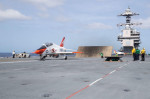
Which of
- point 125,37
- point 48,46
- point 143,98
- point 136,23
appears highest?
point 136,23

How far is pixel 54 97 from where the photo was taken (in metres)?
5.83

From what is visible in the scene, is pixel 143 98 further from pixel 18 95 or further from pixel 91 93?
pixel 18 95

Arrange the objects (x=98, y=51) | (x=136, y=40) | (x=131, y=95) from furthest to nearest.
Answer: (x=136, y=40) → (x=98, y=51) → (x=131, y=95)

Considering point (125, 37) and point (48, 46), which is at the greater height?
point (125, 37)

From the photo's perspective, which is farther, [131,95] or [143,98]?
[131,95]

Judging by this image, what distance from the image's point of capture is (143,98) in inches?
229

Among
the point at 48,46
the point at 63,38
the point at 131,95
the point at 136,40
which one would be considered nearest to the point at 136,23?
the point at 136,40

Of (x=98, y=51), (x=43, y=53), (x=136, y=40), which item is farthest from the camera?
(x=136, y=40)

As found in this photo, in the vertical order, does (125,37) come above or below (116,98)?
above

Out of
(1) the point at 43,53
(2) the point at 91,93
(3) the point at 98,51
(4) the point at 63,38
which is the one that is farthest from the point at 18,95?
(3) the point at 98,51

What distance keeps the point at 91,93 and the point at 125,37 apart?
96290mm

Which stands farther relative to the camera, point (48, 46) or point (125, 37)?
point (125, 37)

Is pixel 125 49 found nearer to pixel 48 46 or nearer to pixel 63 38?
pixel 63 38

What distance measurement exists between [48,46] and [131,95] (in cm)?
2693
